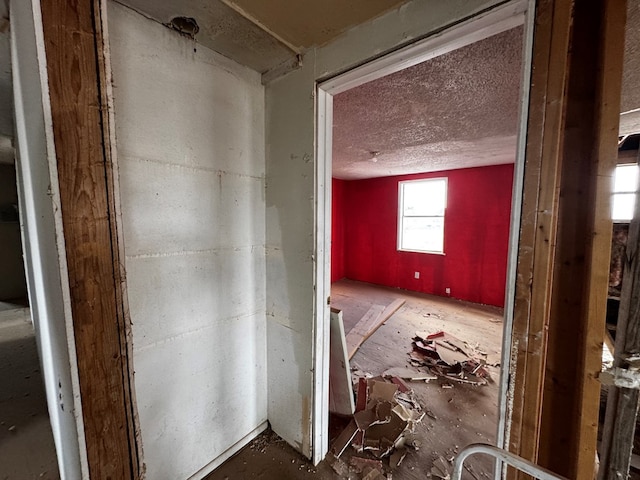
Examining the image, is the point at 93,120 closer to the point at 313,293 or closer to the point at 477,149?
the point at 313,293

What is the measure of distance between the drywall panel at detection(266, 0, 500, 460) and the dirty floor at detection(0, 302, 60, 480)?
4.55 ft

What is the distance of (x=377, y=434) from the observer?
1676 mm

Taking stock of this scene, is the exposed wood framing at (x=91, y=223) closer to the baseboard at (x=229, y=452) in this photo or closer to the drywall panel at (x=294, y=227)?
the baseboard at (x=229, y=452)

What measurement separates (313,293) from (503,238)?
401cm

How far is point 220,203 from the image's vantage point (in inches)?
55.7

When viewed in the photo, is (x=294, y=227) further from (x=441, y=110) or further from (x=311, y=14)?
(x=441, y=110)

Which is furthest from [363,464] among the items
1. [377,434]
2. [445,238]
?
[445,238]

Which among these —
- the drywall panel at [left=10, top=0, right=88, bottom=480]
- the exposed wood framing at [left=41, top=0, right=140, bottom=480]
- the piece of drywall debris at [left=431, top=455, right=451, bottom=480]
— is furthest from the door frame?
the drywall panel at [left=10, top=0, right=88, bottom=480]

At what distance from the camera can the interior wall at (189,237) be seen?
112cm

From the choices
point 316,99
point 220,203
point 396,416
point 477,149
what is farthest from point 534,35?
point 477,149

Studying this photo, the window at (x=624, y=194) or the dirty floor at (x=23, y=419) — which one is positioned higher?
the window at (x=624, y=194)

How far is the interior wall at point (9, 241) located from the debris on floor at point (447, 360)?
7.29 m

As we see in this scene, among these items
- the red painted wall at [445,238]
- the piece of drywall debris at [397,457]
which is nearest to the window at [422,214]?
the red painted wall at [445,238]

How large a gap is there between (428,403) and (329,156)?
216cm
